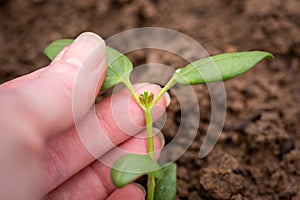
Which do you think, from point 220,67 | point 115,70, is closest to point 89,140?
point 115,70

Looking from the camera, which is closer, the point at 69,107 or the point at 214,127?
the point at 69,107

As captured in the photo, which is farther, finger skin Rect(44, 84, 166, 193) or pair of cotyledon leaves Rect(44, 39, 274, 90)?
finger skin Rect(44, 84, 166, 193)

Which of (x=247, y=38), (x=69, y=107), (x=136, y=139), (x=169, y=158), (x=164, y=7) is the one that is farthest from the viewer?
(x=164, y=7)

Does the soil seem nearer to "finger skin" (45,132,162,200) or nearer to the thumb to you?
"finger skin" (45,132,162,200)

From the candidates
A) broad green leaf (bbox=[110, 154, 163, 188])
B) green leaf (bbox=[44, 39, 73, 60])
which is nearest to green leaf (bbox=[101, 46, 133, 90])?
green leaf (bbox=[44, 39, 73, 60])

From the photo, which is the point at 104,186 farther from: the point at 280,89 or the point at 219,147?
the point at 280,89


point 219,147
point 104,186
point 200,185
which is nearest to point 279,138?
point 219,147

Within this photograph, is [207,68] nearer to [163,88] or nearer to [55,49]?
[163,88]

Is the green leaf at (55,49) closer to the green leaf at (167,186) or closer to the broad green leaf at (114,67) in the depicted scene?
the broad green leaf at (114,67)
